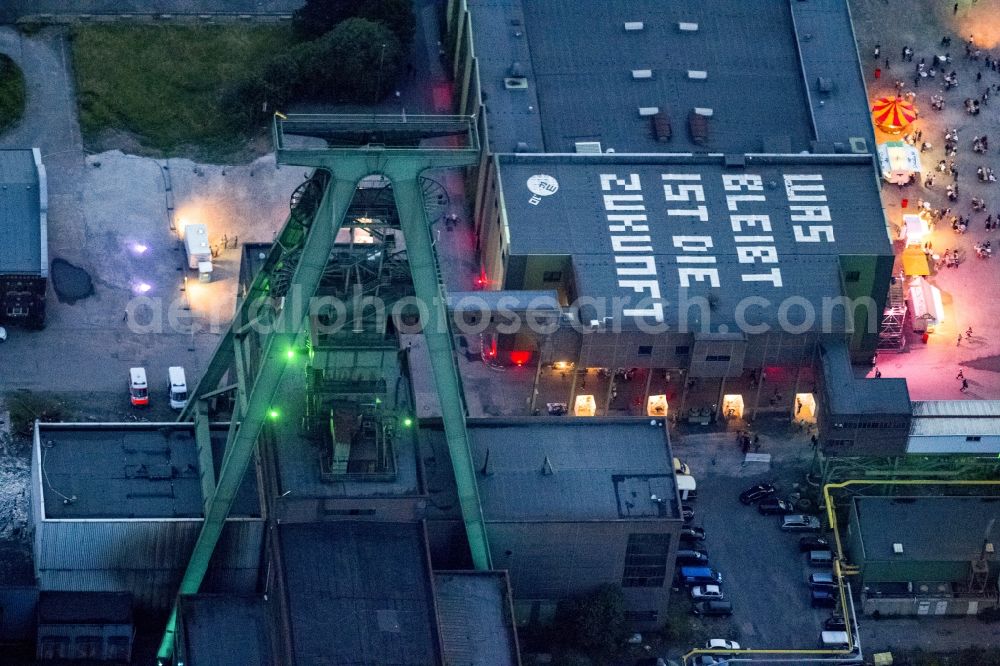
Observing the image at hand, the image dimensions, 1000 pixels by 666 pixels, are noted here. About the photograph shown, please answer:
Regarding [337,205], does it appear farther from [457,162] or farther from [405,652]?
[405,652]

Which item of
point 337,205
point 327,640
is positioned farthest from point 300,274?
point 327,640

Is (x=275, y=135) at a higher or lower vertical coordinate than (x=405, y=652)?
higher

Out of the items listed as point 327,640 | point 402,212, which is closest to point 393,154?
point 402,212

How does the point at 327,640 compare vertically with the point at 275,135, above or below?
below

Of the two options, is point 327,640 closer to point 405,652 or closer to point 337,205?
point 405,652

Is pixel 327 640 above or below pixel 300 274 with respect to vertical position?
below

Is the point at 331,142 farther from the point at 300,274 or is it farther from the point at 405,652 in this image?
the point at 405,652
